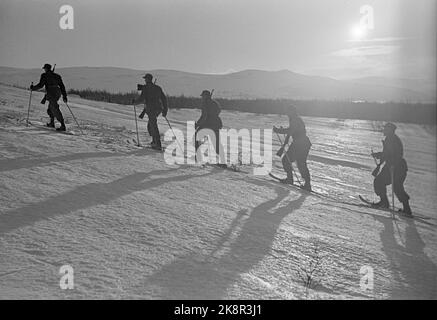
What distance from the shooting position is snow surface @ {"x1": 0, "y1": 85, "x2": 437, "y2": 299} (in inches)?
140

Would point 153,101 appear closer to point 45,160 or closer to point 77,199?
point 45,160

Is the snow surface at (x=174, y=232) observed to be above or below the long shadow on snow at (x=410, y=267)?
above

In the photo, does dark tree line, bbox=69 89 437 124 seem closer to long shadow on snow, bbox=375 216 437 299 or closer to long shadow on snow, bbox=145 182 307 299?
long shadow on snow, bbox=375 216 437 299

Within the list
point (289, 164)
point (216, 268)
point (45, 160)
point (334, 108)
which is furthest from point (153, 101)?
point (334, 108)

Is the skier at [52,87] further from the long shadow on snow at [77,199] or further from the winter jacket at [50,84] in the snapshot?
the long shadow on snow at [77,199]

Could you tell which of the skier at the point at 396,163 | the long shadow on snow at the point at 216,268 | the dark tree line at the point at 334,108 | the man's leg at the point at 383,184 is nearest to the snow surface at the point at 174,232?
the long shadow on snow at the point at 216,268

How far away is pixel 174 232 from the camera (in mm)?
4648

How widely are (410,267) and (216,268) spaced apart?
2437mm

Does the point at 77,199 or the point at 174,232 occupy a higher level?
the point at 77,199

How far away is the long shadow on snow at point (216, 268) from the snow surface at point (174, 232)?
0.01 metres

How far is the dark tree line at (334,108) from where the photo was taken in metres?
29.5
